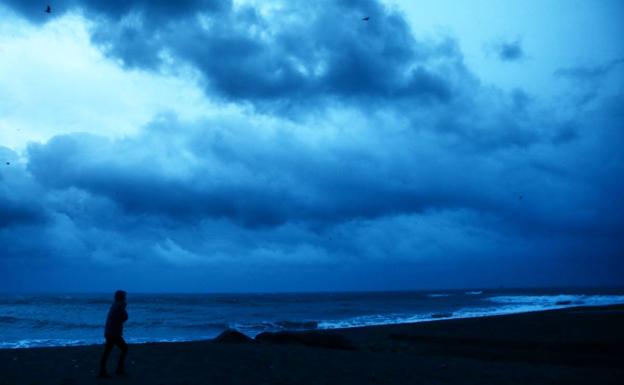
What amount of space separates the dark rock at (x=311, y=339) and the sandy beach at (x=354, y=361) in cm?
4

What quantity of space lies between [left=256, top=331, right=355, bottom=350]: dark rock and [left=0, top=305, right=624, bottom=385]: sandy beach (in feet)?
0.14

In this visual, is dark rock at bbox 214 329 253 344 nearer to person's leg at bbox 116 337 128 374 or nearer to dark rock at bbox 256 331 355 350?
dark rock at bbox 256 331 355 350

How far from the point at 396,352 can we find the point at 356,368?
4982 mm

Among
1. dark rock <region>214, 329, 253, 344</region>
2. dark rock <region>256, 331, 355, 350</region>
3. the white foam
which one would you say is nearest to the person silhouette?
dark rock <region>214, 329, 253, 344</region>

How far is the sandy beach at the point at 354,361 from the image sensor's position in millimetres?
12766

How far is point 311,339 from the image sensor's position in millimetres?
20750

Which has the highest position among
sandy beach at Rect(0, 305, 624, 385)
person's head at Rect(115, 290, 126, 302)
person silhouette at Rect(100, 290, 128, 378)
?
person's head at Rect(115, 290, 126, 302)

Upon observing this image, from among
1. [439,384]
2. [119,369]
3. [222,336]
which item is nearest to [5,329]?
[222,336]

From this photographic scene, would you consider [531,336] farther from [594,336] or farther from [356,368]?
[356,368]

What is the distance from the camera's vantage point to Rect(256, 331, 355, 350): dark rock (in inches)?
786

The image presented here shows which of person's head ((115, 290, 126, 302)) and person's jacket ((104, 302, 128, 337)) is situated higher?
person's head ((115, 290, 126, 302))

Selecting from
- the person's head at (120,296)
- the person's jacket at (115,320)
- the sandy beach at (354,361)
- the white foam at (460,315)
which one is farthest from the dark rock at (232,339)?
the white foam at (460,315)

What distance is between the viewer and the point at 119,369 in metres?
12.9

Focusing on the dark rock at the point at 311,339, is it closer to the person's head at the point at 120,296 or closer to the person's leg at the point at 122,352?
the person's leg at the point at 122,352
